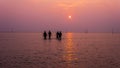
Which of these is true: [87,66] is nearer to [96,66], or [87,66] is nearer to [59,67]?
[96,66]

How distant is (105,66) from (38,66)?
4.84m

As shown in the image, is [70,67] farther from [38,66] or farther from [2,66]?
[2,66]

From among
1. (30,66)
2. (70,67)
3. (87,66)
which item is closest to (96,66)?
(87,66)

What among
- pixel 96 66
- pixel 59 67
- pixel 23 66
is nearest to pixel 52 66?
pixel 59 67

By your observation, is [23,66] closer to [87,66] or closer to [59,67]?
[59,67]

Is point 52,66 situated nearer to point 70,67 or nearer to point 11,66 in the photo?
point 70,67

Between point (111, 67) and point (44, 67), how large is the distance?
4.70 meters

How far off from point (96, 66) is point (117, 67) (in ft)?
4.91

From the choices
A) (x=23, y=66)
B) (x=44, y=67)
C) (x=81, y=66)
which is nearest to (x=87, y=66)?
(x=81, y=66)

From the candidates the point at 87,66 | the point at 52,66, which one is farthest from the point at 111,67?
the point at 52,66

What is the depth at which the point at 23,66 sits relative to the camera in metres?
17.5

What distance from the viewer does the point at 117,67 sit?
682 inches

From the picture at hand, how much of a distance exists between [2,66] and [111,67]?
25.2 ft

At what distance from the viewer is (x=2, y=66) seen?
17.4 m
